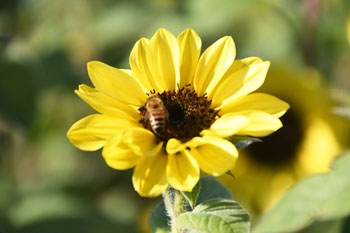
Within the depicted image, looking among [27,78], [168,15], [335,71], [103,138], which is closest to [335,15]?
[335,71]

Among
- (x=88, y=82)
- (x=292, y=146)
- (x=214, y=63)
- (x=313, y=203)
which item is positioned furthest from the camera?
(x=88, y=82)

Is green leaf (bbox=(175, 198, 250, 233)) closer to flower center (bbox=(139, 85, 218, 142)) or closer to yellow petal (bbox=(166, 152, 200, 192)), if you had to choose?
yellow petal (bbox=(166, 152, 200, 192))

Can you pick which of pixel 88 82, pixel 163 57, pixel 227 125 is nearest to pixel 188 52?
pixel 163 57

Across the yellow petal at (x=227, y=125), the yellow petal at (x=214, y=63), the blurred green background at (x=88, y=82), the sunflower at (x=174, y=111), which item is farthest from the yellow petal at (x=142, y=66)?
the blurred green background at (x=88, y=82)

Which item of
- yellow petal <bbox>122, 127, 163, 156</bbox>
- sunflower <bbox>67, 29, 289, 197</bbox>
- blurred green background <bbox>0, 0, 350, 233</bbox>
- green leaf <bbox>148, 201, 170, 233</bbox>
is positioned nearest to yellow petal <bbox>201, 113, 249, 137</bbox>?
sunflower <bbox>67, 29, 289, 197</bbox>

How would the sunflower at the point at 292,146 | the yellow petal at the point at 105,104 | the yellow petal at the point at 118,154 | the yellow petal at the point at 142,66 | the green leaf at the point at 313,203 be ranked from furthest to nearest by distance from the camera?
the sunflower at the point at 292,146, the yellow petal at the point at 142,66, the yellow petal at the point at 105,104, the yellow petal at the point at 118,154, the green leaf at the point at 313,203

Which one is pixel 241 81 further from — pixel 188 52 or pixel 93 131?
pixel 93 131

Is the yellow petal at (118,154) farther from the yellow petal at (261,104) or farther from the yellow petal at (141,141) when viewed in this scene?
the yellow petal at (261,104)

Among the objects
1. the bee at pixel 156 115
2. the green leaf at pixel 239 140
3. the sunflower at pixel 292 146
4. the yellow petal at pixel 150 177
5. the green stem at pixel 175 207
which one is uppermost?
the bee at pixel 156 115
